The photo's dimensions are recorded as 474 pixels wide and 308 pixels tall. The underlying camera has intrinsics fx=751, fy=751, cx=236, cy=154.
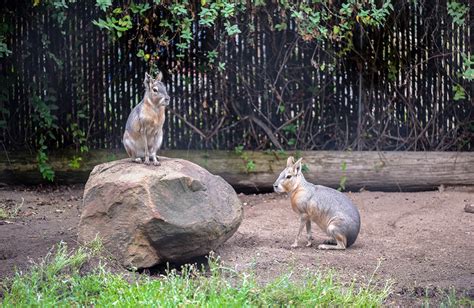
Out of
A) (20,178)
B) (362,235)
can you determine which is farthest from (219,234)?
(20,178)

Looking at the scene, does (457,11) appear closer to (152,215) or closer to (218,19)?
(218,19)

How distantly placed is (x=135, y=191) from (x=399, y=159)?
5.13 meters

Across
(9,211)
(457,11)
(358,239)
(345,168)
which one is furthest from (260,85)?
(9,211)

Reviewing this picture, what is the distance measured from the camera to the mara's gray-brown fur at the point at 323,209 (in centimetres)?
799

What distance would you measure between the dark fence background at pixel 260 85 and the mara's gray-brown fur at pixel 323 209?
2581 mm

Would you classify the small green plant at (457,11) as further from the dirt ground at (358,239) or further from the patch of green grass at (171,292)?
the patch of green grass at (171,292)

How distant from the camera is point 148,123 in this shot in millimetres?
7695

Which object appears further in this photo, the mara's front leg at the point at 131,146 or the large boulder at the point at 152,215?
the mara's front leg at the point at 131,146

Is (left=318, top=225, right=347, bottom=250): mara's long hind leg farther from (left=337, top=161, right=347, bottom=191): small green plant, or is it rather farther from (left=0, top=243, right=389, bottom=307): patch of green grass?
(left=337, top=161, right=347, bottom=191): small green plant

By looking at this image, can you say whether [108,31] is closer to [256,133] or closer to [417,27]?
[256,133]

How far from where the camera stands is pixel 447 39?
11.0 m

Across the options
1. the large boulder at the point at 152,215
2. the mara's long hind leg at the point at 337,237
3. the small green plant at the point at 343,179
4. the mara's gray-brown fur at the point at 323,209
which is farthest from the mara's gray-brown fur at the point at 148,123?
the small green plant at the point at 343,179

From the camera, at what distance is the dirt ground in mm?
6863

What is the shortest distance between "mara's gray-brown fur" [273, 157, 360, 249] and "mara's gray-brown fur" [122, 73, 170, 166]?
5.07 feet
